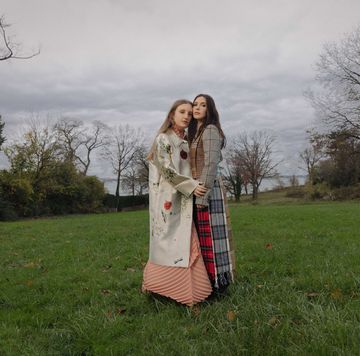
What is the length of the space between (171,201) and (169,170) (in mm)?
338

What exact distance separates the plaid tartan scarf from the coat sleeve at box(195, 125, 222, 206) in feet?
0.65

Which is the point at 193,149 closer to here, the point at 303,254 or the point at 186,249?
the point at 186,249

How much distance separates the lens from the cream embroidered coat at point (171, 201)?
13.0 ft

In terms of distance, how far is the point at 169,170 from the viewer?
3.96 meters

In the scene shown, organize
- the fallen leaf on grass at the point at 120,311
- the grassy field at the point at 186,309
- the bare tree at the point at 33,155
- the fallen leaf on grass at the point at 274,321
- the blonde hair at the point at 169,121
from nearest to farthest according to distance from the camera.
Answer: the grassy field at the point at 186,309, the fallen leaf on grass at the point at 274,321, the fallen leaf on grass at the point at 120,311, the blonde hair at the point at 169,121, the bare tree at the point at 33,155

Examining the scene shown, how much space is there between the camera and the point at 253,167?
56844mm

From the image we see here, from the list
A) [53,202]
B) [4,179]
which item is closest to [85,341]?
[4,179]

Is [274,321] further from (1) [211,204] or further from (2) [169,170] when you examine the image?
(2) [169,170]

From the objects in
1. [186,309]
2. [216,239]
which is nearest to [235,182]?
[216,239]

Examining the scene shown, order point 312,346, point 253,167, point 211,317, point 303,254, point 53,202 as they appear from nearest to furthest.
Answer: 1. point 312,346
2. point 211,317
3. point 303,254
4. point 53,202
5. point 253,167

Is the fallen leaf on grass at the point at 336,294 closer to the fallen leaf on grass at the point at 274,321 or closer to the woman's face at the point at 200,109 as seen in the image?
the fallen leaf on grass at the point at 274,321

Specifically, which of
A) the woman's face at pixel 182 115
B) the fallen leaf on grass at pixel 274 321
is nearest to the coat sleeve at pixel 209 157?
the woman's face at pixel 182 115

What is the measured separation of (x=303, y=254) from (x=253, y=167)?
5106 cm

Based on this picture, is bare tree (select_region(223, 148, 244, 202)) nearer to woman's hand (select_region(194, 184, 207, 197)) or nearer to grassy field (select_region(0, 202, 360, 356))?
grassy field (select_region(0, 202, 360, 356))
